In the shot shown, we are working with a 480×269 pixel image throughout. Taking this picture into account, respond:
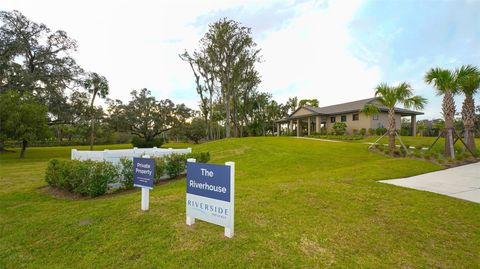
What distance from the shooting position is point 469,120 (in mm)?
13891

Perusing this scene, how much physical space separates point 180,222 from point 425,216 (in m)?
4.44

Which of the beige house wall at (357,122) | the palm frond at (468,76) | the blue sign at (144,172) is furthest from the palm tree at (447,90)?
the blue sign at (144,172)

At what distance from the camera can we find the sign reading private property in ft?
11.7

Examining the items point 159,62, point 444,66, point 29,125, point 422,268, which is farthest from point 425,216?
point 29,125

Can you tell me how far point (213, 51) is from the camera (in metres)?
31.9

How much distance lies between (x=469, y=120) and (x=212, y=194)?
16825 millimetres

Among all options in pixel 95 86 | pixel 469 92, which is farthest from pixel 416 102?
pixel 95 86

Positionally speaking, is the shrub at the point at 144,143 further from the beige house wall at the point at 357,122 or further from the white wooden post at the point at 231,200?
the white wooden post at the point at 231,200

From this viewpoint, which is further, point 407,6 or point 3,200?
point 407,6

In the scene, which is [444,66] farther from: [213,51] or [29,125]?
[29,125]

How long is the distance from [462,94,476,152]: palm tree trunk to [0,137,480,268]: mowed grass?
11.5m

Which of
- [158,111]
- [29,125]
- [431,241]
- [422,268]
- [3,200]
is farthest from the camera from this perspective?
[158,111]

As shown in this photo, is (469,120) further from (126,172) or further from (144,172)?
(126,172)

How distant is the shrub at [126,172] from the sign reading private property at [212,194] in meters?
3.75
